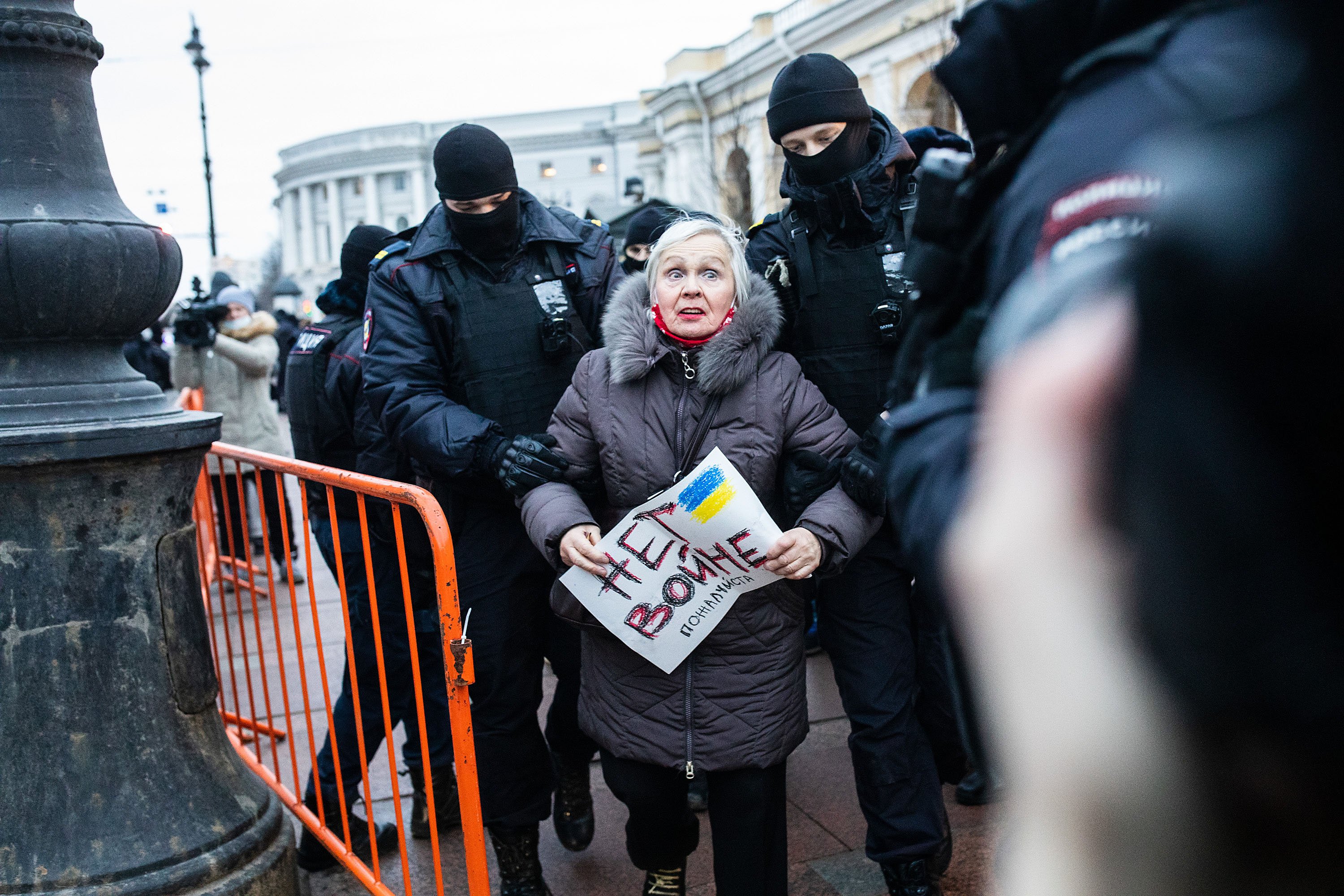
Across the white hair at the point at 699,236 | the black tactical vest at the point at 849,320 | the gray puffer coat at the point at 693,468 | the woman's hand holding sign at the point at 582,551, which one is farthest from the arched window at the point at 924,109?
the woman's hand holding sign at the point at 582,551

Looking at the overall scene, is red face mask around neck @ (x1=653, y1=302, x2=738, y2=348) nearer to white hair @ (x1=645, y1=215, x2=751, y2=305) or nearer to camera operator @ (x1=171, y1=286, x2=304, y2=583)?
white hair @ (x1=645, y1=215, x2=751, y2=305)

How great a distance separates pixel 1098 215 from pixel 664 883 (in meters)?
2.47

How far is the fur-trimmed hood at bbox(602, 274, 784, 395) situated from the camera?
9.04ft

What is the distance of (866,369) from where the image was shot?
3148mm

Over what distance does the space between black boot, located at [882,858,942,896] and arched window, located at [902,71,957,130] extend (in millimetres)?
15187

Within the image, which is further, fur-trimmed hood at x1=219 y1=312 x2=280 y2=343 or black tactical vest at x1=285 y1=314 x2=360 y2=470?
fur-trimmed hood at x1=219 y1=312 x2=280 y2=343

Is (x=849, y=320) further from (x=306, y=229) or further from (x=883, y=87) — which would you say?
(x=306, y=229)

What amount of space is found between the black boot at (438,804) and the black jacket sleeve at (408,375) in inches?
43.5

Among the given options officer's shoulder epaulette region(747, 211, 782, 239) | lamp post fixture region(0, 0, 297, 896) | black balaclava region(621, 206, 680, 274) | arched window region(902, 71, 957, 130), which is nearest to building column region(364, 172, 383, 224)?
arched window region(902, 71, 957, 130)

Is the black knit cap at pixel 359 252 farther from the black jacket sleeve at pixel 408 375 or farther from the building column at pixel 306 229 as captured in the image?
the building column at pixel 306 229

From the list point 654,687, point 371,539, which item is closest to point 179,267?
→ point 371,539

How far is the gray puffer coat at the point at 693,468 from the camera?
2713 millimetres

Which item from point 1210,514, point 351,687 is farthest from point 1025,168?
point 351,687

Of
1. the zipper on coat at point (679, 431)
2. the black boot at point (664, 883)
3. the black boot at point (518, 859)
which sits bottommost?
the black boot at point (518, 859)
